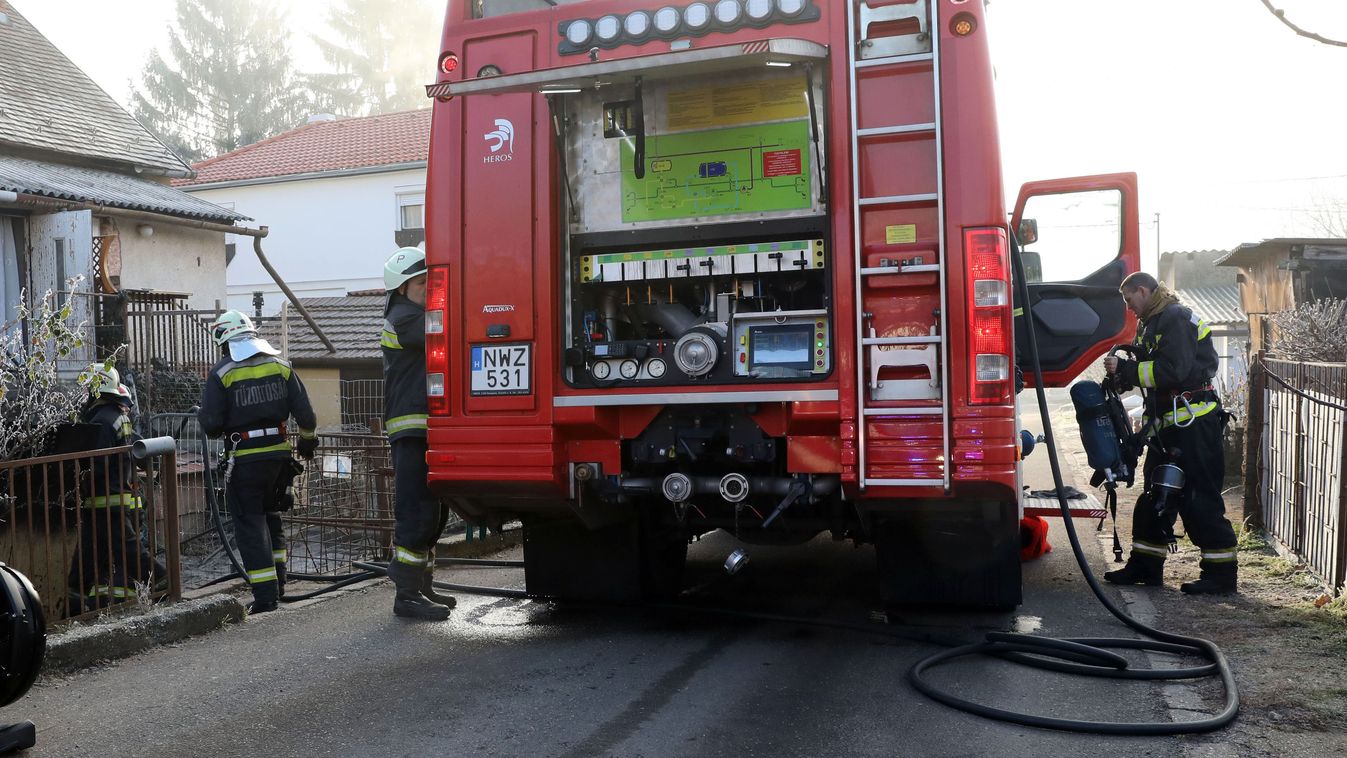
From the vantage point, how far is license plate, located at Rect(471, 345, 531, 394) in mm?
5359

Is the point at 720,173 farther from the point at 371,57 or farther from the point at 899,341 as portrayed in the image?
the point at 371,57

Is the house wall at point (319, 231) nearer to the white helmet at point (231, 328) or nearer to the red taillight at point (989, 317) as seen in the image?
the white helmet at point (231, 328)

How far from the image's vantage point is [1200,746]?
395 cm

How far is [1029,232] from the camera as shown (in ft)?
20.2

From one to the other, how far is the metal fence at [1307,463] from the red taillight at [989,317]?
2.73 m

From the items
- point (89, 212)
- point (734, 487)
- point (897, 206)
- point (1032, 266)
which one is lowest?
point (734, 487)

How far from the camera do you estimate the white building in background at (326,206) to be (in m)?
26.4

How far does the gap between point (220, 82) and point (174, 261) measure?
26763 millimetres

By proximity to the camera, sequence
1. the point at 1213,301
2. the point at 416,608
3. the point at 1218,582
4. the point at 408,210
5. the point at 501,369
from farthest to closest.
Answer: the point at 1213,301, the point at 408,210, the point at 1218,582, the point at 416,608, the point at 501,369

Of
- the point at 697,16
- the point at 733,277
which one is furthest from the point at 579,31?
the point at 733,277

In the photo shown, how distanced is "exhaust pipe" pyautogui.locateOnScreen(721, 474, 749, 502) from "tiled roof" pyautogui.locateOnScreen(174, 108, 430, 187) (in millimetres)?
22134

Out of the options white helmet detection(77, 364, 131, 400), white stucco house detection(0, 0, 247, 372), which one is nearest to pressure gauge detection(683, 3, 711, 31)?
white helmet detection(77, 364, 131, 400)

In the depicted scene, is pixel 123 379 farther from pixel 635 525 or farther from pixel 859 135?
pixel 859 135

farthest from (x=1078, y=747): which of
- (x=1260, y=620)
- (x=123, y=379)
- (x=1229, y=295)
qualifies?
(x=1229, y=295)
